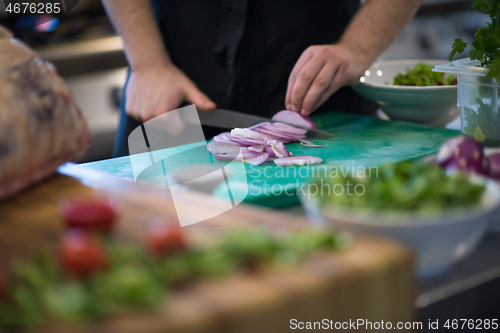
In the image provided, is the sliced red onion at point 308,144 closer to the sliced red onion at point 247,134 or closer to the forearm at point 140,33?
the sliced red onion at point 247,134

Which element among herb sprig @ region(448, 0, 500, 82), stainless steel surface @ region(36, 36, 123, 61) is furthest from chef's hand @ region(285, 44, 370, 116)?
stainless steel surface @ region(36, 36, 123, 61)

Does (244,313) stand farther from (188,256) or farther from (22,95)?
(22,95)

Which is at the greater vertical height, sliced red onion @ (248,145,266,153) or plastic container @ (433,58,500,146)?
plastic container @ (433,58,500,146)

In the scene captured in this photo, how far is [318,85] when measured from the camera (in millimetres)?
1408

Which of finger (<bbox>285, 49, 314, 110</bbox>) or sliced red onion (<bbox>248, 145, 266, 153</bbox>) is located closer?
sliced red onion (<bbox>248, 145, 266, 153</bbox>)

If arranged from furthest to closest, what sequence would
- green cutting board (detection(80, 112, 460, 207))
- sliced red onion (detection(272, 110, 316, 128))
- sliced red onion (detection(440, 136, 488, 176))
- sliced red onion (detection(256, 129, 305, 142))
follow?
1. sliced red onion (detection(272, 110, 316, 128))
2. sliced red onion (detection(256, 129, 305, 142))
3. green cutting board (detection(80, 112, 460, 207))
4. sliced red onion (detection(440, 136, 488, 176))

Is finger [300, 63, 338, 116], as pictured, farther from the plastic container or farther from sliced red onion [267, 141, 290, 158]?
the plastic container

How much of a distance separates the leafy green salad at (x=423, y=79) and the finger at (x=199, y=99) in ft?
1.81

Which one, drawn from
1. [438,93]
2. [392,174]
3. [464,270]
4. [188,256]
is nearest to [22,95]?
[188,256]

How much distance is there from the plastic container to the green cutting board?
0.46 ft

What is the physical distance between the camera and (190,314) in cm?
44

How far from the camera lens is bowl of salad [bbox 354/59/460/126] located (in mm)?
1388

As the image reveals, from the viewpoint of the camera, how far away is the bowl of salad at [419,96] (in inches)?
54.6

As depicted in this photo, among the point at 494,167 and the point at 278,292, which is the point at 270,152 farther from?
the point at 278,292
